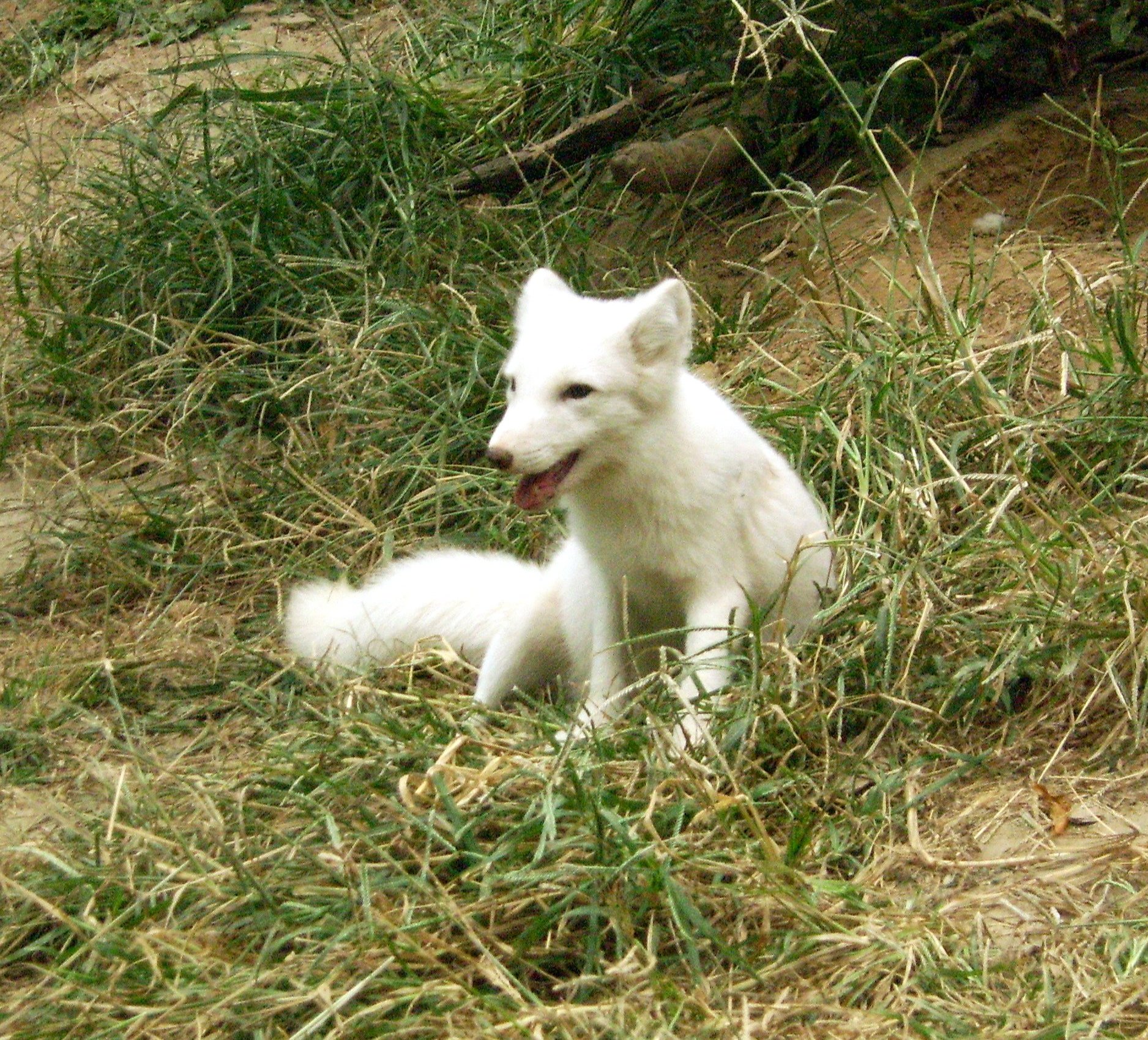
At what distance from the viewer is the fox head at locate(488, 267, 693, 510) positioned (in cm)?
361

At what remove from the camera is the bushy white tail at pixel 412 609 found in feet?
13.9

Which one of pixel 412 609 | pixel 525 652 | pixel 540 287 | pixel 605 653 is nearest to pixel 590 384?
pixel 540 287

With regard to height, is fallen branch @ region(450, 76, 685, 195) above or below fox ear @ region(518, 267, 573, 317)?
below

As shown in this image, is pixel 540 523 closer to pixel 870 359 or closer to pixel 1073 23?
pixel 870 359

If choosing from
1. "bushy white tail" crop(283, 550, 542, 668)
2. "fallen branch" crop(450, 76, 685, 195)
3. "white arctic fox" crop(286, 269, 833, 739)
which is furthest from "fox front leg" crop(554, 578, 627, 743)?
"fallen branch" crop(450, 76, 685, 195)

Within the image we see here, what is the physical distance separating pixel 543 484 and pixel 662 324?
484mm

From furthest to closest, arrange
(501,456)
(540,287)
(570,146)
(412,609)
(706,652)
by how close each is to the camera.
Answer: (570,146)
(412,609)
(540,287)
(501,456)
(706,652)

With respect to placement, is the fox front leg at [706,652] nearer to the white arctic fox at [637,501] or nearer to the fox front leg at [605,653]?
the white arctic fox at [637,501]

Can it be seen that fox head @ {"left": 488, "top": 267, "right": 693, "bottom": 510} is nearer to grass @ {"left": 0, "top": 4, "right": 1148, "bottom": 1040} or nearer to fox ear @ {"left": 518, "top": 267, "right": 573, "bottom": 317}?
fox ear @ {"left": 518, "top": 267, "right": 573, "bottom": 317}

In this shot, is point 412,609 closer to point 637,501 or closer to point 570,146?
point 637,501

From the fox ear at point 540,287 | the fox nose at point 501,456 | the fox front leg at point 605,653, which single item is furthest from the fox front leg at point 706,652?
the fox ear at point 540,287

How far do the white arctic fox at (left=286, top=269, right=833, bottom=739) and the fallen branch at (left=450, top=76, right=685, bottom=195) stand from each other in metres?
2.00

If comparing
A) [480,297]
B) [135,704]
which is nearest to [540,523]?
[480,297]

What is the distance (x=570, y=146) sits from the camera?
597cm
